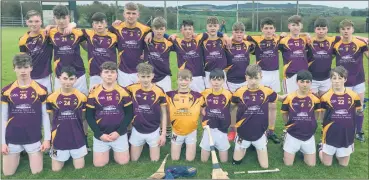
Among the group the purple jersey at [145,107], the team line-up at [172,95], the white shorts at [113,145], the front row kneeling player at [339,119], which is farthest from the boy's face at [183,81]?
the front row kneeling player at [339,119]

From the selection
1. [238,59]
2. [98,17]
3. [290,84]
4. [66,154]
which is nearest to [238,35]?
[238,59]

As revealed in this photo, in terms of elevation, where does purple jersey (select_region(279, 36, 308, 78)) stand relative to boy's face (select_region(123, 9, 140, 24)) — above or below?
below

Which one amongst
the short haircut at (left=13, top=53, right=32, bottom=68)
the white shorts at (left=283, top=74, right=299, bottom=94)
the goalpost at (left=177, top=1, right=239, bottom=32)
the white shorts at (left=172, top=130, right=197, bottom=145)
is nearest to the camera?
the short haircut at (left=13, top=53, right=32, bottom=68)

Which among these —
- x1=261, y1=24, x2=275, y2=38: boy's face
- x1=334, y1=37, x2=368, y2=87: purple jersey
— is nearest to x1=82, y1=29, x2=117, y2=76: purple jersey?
x1=261, y1=24, x2=275, y2=38: boy's face

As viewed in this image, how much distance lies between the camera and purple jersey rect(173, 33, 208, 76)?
629cm

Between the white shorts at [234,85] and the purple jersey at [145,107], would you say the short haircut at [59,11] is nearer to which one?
the purple jersey at [145,107]

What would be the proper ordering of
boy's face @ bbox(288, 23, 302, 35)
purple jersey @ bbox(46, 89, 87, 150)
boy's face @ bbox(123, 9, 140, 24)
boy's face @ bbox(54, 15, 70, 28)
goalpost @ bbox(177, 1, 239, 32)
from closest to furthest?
purple jersey @ bbox(46, 89, 87, 150), boy's face @ bbox(54, 15, 70, 28), boy's face @ bbox(123, 9, 140, 24), boy's face @ bbox(288, 23, 302, 35), goalpost @ bbox(177, 1, 239, 32)

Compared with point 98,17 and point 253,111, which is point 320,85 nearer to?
point 253,111

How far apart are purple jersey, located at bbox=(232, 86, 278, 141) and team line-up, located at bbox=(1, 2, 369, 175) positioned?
15mm

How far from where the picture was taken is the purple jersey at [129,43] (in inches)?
239

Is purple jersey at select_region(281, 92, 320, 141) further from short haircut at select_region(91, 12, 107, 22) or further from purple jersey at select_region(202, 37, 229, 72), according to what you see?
short haircut at select_region(91, 12, 107, 22)

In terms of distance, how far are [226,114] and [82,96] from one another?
2.11 meters

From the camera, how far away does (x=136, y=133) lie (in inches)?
210

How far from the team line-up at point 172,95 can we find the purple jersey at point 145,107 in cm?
2
